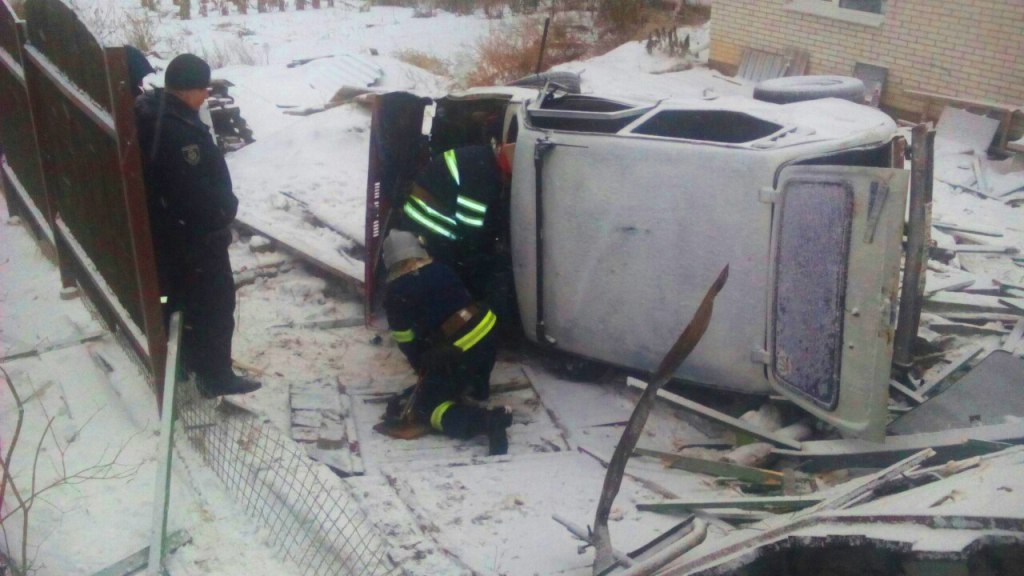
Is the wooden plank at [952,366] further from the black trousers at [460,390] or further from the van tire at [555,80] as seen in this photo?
the van tire at [555,80]

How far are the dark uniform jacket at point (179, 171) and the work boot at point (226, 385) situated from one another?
69 cm

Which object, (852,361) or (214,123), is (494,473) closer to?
(852,361)

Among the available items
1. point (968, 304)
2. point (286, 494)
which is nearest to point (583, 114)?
point (286, 494)

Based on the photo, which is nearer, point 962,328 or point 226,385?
point 226,385

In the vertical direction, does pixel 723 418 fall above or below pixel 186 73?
below

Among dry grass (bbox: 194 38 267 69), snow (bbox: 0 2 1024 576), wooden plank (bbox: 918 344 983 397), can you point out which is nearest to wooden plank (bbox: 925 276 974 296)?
wooden plank (bbox: 918 344 983 397)

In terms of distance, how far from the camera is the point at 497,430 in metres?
4.26

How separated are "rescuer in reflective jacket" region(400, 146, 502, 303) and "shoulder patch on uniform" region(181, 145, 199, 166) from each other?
121 centimetres

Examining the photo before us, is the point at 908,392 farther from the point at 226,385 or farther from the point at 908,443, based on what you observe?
the point at 226,385

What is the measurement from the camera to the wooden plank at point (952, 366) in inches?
181

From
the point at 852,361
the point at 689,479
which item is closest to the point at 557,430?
the point at 689,479

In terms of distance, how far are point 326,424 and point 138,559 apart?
1.64 m

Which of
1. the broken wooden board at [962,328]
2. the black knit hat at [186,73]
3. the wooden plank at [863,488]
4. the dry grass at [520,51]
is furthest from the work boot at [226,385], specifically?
the dry grass at [520,51]

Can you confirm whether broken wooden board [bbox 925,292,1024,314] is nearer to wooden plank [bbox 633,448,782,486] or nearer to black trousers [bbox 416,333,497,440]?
wooden plank [bbox 633,448,782,486]
